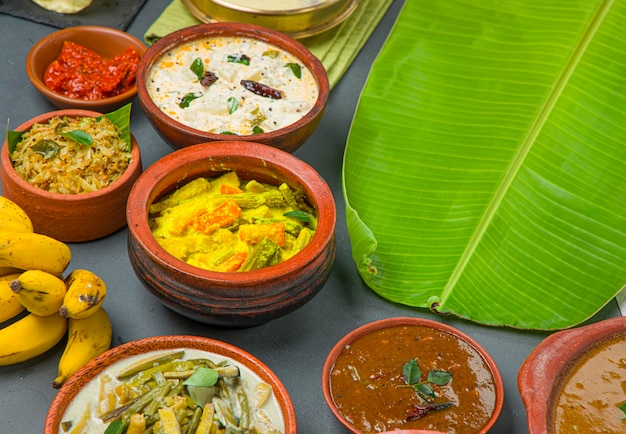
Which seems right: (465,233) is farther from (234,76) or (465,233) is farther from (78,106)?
(78,106)

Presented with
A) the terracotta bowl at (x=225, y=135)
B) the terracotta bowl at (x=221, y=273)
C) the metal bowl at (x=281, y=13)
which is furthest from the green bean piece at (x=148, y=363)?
the metal bowl at (x=281, y=13)

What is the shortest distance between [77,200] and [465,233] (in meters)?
1.07

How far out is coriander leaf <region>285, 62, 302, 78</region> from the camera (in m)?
2.54

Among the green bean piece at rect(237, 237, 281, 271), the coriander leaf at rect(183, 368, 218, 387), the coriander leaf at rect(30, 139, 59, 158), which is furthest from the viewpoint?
the coriander leaf at rect(30, 139, 59, 158)

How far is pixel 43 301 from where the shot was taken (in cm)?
182

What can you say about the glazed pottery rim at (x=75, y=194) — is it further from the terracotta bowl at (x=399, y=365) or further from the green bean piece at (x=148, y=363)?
the terracotta bowl at (x=399, y=365)

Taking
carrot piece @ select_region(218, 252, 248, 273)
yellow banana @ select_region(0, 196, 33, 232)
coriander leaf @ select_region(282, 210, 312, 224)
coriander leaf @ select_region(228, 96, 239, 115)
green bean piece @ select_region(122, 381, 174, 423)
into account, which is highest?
coriander leaf @ select_region(228, 96, 239, 115)

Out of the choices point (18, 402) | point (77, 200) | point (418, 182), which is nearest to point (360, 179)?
point (418, 182)

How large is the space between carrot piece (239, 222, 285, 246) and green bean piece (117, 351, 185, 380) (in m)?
0.35

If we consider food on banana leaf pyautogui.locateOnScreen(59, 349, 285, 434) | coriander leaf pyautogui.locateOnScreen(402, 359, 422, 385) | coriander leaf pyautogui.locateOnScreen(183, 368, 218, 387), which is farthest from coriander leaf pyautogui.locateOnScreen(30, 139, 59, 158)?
coriander leaf pyautogui.locateOnScreen(402, 359, 422, 385)

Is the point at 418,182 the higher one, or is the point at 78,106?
the point at 418,182

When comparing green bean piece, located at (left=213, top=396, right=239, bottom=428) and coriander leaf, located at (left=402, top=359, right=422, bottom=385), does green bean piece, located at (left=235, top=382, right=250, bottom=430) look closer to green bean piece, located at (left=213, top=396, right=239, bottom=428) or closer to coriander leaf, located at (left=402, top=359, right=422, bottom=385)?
green bean piece, located at (left=213, top=396, right=239, bottom=428)

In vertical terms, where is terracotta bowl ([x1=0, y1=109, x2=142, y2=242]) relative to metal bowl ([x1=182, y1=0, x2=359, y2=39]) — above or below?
below

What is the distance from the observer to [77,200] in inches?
83.7
